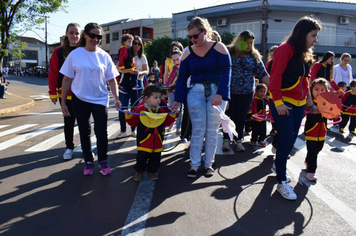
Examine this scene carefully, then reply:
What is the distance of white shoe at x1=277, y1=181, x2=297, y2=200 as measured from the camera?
132 inches

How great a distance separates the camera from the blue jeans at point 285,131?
11.2 feet

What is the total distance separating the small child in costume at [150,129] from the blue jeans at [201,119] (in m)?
0.33

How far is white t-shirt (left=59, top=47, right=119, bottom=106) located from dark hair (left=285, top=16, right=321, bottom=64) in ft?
8.36

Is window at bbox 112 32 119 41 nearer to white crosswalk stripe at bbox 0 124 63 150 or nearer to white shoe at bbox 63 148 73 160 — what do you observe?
white crosswalk stripe at bbox 0 124 63 150

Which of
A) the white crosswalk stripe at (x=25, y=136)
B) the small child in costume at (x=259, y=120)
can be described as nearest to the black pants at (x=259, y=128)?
the small child in costume at (x=259, y=120)

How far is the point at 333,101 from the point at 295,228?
6.18ft

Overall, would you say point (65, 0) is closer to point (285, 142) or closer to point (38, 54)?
point (285, 142)

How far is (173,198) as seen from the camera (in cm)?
338

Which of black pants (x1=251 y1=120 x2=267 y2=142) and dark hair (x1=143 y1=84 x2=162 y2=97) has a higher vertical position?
dark hair (x1=143 y1=84 x2=162 y2=97)

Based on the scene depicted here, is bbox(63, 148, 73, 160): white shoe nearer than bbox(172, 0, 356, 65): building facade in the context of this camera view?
Yes

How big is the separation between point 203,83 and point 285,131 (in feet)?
4.07

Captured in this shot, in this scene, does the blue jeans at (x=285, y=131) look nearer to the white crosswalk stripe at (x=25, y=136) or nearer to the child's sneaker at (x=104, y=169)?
the child's sneaker at (x=104, y=169)

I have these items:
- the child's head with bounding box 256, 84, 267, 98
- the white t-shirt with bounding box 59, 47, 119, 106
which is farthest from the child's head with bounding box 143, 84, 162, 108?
the child's head with bounding box 256, 84, 267, 98

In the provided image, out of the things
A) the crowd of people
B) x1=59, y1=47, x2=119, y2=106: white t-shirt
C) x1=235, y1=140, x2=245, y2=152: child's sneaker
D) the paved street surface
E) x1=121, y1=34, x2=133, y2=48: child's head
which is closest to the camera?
the paved street surface
